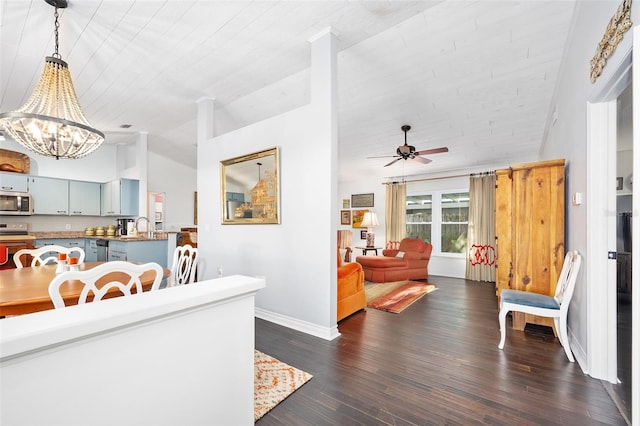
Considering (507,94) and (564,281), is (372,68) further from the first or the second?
(564,281)

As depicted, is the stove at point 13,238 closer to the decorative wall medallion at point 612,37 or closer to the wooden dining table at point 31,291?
the wooden dining table at point 31,291

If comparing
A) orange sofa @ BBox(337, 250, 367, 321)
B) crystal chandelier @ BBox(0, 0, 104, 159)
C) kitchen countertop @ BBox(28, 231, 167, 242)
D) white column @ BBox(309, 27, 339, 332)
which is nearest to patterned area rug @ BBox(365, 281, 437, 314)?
orange sofa @ BBox(337, 250, 367, 321)

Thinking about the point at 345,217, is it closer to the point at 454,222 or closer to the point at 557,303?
the point at 454,222

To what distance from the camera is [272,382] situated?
6.54ft

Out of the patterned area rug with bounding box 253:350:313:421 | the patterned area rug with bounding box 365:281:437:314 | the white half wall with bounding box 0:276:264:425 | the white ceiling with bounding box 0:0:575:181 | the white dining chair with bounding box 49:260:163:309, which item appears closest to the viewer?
the white half wall with bounding box 0:276:264:425

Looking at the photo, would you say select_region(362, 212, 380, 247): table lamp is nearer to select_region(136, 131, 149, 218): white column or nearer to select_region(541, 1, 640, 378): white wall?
select_region(541, 1, 640, 378): white wall

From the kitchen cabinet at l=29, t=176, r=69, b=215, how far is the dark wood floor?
16.6ft

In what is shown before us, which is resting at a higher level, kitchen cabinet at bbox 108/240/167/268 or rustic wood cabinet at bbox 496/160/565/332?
rustic wood cabinet at bbox 496/160/565/332

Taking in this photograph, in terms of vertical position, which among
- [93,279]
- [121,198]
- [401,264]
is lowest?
[401,264]

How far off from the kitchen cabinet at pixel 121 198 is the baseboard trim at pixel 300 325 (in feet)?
13.9

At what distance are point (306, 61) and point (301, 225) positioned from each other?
6.21 feet

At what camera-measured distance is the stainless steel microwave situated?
475 cm

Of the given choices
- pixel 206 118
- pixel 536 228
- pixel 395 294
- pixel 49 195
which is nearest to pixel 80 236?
pixel 49 195

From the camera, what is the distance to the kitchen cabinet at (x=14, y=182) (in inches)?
191
